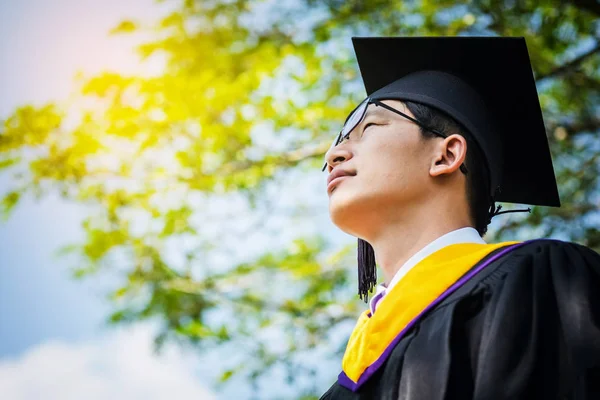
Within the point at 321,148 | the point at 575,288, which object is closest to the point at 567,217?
the point at 321,148

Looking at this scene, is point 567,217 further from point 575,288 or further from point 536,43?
point 575,288

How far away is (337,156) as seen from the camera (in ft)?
6.36

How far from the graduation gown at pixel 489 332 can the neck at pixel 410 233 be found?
96 millimetres

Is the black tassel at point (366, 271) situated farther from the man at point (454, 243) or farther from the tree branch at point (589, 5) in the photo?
the tree branch at point (589, 5)

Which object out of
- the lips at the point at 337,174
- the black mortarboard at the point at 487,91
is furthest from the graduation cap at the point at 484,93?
the lips at the point at 337,174

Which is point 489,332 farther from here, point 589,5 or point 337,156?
point 589,5

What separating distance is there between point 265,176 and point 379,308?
4.10 meters

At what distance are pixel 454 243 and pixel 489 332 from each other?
36 cm

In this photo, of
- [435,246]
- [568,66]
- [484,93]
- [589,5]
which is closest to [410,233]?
[435,246]

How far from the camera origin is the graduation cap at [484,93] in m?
2.03

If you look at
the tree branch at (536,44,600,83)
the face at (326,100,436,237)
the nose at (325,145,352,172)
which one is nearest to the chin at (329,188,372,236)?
the face at (326,100,436,237)

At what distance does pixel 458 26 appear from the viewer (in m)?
5.00

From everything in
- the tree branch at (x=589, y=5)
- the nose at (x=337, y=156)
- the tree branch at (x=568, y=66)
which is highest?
the tree branch at (x=589, y=5)

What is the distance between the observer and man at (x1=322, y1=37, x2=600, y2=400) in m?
1.36
